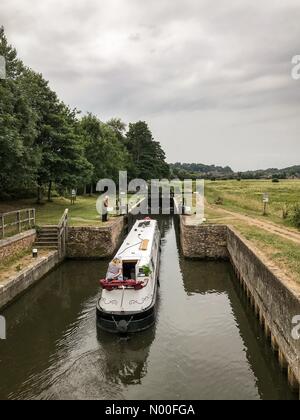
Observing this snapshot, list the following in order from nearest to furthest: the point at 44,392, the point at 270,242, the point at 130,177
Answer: the point at 44,392 → the point at 270,242 → the point at 130,177

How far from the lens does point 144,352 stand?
1363cm

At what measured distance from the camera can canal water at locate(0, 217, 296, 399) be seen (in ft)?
36.8

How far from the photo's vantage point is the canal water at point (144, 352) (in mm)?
11211

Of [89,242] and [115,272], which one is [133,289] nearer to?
[115,272]

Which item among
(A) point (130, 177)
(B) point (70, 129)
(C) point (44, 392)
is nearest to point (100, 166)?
(B) point (70, 129)

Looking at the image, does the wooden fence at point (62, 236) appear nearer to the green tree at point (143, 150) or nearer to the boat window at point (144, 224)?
the boat window at point (144, 224)

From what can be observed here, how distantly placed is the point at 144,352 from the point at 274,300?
4.72 meters

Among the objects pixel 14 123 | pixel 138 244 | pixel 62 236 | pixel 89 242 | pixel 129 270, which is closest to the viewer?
pixel 129 270

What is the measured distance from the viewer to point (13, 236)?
22.0 m

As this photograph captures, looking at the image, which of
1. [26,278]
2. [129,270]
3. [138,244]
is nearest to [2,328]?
[26,278]

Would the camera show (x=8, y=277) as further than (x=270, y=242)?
No

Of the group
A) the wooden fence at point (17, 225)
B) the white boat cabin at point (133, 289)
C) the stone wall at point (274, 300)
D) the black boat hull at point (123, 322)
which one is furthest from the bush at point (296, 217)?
the wooden fence at point (17, 225)
